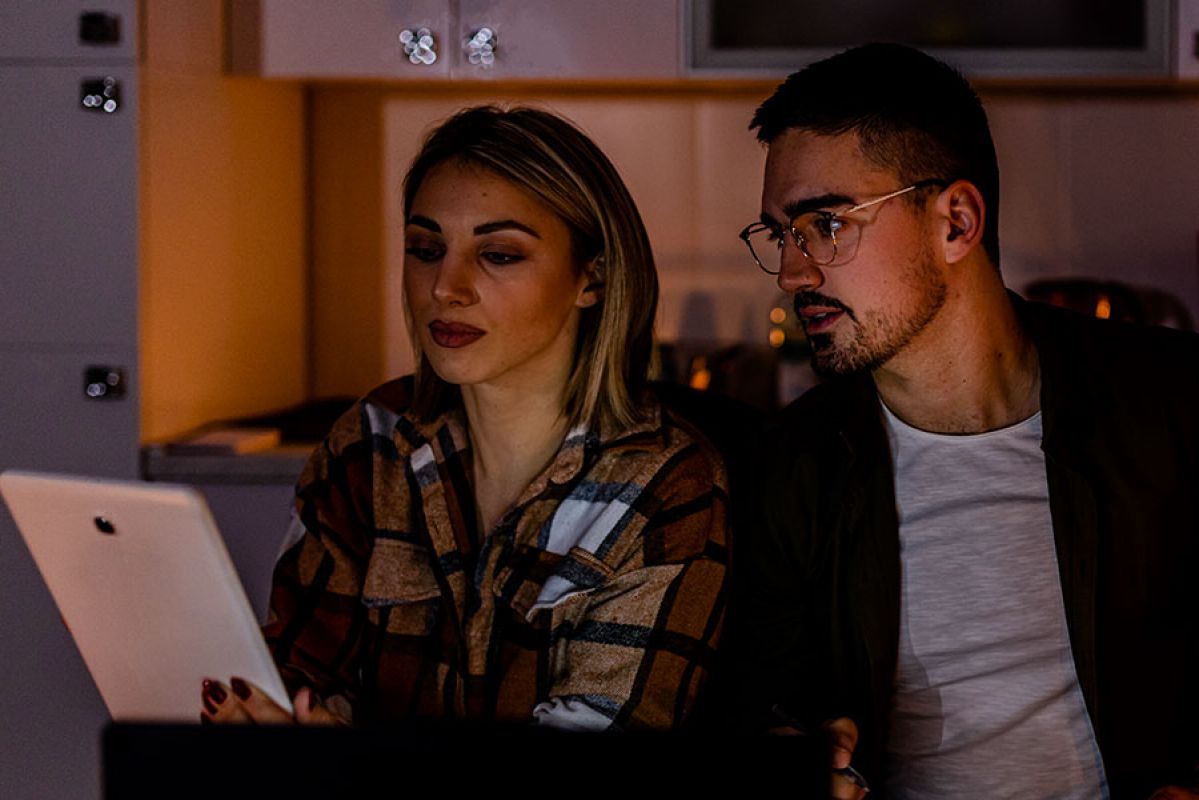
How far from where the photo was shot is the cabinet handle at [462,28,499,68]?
2680mm

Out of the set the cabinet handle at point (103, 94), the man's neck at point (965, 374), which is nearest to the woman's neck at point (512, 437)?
the man's neck at point (965, 374)

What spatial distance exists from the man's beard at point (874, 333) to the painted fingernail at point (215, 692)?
651mm

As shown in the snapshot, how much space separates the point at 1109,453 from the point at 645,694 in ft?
1.61

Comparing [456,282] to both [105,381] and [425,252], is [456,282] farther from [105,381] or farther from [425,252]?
[105,381]

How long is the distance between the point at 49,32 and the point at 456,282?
1.29m

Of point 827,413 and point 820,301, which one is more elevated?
point 820,301

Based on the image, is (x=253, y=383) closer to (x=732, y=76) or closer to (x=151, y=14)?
(x=151, y=14)

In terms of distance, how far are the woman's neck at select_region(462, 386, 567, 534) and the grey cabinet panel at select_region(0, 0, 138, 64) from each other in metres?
1.21

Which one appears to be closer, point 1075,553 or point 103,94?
point 1075,553

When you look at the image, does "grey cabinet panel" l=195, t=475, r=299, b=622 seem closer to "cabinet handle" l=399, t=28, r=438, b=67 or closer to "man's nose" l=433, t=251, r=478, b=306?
"cabinet handle" l=399, t=28, r=438, b=67

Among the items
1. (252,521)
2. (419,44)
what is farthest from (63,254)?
(419,44)

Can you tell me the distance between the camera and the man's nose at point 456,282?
4.91 feet

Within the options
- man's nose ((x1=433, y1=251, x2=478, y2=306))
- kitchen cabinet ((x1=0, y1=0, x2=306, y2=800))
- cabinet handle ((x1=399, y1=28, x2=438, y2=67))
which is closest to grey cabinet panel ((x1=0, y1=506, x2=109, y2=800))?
kitchen cabinet ((x1=0, y1=0, x2=306, y2=800))

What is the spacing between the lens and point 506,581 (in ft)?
4.80
